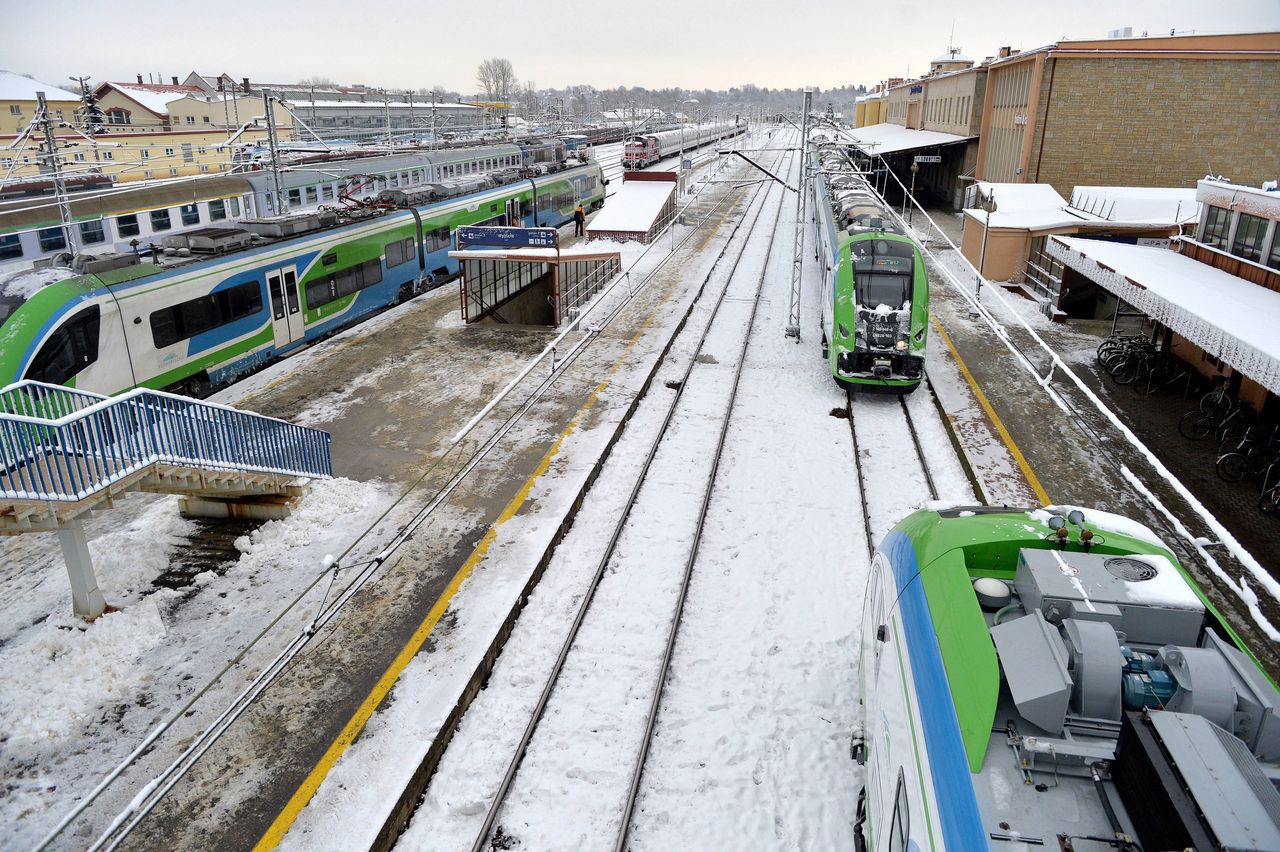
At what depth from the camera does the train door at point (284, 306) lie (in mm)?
16828

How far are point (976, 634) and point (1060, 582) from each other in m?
0.81

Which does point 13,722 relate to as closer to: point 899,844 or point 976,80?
point 899,844

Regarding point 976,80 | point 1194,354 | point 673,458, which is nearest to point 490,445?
point 673,458

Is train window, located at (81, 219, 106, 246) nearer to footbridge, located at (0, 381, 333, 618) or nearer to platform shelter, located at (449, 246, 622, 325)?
platform shelter, located at (449, 246, 622, 325)

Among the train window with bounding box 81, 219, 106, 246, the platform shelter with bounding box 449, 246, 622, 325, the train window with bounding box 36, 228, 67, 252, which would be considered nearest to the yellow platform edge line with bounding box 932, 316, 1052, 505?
the platform shelter with bounding box 449, 246, 622, 325

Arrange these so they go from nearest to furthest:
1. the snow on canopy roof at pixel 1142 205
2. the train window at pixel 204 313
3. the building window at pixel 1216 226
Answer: the train window at pixel 204 313
the building window at pixel 1216 226
the snow on canopy roof at pixel 1142 205

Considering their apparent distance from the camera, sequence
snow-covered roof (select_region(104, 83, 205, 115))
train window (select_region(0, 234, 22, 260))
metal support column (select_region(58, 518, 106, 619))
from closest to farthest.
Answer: metal support column (select_region(58, 518, 106, 619))
train window (select_region(0, 234, 22, 260))
snow-covered roof (select_region(104, 83, 205, 115))

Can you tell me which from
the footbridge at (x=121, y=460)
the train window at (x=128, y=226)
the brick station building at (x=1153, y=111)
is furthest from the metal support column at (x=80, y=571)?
the brick station building at (x=1153, y=111)

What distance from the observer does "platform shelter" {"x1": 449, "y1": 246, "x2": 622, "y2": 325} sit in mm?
19828

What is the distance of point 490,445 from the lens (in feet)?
43.7

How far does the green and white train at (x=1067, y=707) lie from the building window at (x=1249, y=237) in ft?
39.6

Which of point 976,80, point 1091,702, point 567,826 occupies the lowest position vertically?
point 567,826

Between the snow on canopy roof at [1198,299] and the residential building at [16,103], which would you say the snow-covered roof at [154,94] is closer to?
the residential building at [16,103]

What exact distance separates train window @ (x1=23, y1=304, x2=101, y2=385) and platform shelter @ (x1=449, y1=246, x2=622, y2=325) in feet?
27.9
